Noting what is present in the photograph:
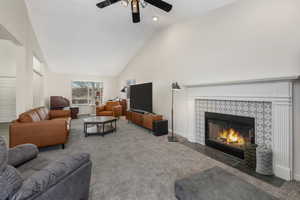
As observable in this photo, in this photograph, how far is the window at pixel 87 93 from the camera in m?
7.52

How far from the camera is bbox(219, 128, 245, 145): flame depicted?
99.6 inches

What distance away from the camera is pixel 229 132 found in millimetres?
2695

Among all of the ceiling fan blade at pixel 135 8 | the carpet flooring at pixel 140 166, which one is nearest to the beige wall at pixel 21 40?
the carpet flooring at pixel 140 166

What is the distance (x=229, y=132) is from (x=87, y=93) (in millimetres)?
7468

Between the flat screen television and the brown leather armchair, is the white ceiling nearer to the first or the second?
the flat screen television

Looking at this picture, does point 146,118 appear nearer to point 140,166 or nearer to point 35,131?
point 140,166

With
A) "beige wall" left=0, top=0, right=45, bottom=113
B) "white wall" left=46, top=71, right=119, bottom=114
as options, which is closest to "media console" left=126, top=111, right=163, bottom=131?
"beige wall" left=0, top=0, right=45, bottom=113

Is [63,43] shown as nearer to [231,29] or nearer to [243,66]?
[231,29]

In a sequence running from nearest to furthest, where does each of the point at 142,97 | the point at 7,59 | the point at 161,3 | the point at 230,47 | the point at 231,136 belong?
the point at 161,3
the point at 230,47
the point at 231,136
the point at 142,97
the point at 7,59

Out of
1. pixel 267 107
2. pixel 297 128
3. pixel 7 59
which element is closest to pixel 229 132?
pixel 267 107

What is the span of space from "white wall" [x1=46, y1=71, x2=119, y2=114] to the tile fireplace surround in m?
6.49

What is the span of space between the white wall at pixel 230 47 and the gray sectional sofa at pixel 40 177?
277 cm

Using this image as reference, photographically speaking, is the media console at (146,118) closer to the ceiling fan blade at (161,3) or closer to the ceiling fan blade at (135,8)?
the ceiling fan blade at (135,8)

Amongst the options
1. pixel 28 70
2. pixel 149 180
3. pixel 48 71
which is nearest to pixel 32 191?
pixel 149 180
